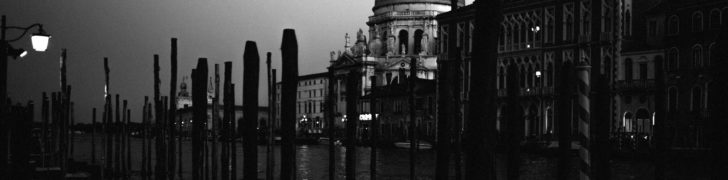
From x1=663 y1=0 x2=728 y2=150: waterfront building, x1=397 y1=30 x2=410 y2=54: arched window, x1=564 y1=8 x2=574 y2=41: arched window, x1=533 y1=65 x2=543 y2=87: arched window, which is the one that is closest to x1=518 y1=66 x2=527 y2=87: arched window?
x1=533 y1=65 x2=543 y2=87: arched window

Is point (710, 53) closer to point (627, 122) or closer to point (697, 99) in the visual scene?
point (697, 99)

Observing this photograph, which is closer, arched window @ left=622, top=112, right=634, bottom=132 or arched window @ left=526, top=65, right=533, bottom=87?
arched window @ left=622, top=112, right=634, bottom=132

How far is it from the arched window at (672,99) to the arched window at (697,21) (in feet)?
7.88

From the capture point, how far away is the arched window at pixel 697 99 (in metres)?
33.0

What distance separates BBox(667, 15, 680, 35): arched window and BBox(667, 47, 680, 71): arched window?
0.65m

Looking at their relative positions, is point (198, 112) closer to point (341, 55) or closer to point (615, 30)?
point (615, 30)

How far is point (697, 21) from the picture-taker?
33.2 meters

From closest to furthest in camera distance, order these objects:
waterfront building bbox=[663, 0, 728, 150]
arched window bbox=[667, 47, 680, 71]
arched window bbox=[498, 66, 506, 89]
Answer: waterfront building bbox=[663, 0, 728, 150]
arched window bbox=[667, 47, 680, 71]
arched window bbox=[498, 66, 506, 89]

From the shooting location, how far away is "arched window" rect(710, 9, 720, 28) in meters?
32.6

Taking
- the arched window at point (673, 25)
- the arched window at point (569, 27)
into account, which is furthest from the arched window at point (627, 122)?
the arched window at point (673, 25)

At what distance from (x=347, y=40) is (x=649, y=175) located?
60673mm

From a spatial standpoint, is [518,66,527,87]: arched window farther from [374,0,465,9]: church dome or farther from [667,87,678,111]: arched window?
[374,0,465,9]: church dome

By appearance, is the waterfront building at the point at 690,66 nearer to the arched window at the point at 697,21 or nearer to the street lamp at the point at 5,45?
the arched window at the point at 697,21

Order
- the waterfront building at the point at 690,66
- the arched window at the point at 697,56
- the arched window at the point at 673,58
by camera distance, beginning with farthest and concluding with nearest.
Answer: the arched window at the point at 673,58, the arched window at the point at 697,56, the waterfront building at the point at 690,66
